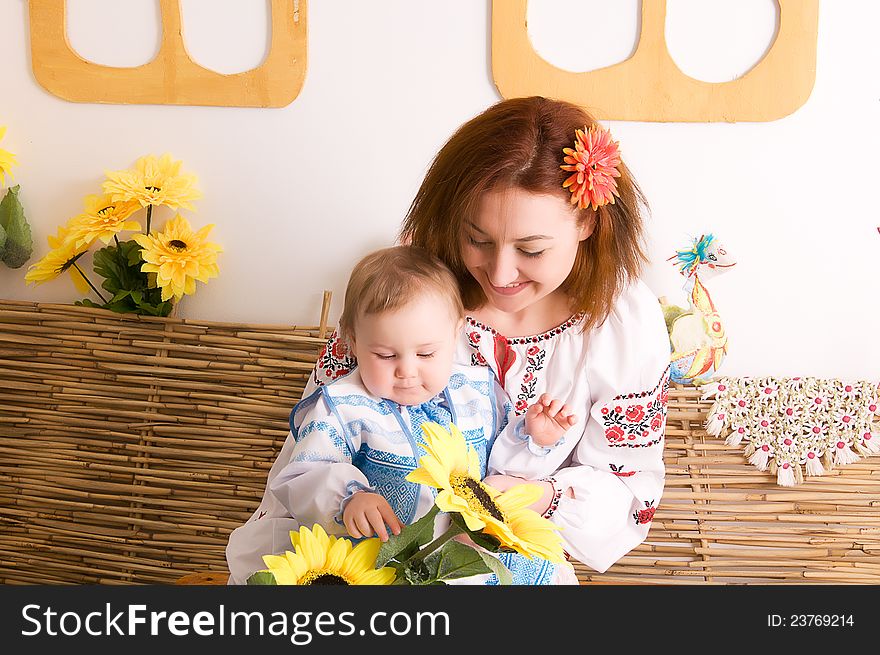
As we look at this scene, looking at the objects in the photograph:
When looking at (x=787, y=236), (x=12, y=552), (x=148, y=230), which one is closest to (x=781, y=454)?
(x=787, y=236)

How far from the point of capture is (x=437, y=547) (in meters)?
0.80

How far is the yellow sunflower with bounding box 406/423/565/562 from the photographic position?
72 cm

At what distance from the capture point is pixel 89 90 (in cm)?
183

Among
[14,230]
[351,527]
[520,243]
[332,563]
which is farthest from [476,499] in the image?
[14,230]

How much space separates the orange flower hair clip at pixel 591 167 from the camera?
113cm

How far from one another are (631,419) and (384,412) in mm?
377

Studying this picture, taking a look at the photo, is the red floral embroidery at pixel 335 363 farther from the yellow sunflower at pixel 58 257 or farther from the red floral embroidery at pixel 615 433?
the yellow sunflower at pixel 58 257

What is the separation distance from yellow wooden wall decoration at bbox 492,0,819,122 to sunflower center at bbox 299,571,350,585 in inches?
47.1

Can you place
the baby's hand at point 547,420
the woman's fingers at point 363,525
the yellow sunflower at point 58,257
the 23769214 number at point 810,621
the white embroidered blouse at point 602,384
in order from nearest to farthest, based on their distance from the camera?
1. the 23769214 number at point 810,621
2. the woman's fingers at point 363,525
3. the baby's hand at point 547,420
4. the white embroidered blouse at point 602,384
5. the yellow sunflower at point 58,257

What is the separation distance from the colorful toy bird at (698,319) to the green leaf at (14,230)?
1338mm

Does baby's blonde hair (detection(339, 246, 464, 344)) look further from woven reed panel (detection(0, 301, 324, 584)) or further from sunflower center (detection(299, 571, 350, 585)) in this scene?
woven reed panel (detection(0, 301, 324, 584))

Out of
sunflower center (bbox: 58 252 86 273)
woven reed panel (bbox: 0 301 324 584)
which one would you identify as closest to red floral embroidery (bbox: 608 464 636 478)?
woven reed panel (bbox: 0 301 324 584)

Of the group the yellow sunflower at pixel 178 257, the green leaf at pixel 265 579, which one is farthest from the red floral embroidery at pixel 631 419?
the yellow sunflower at pixel 178 257

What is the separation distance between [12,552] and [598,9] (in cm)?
170
